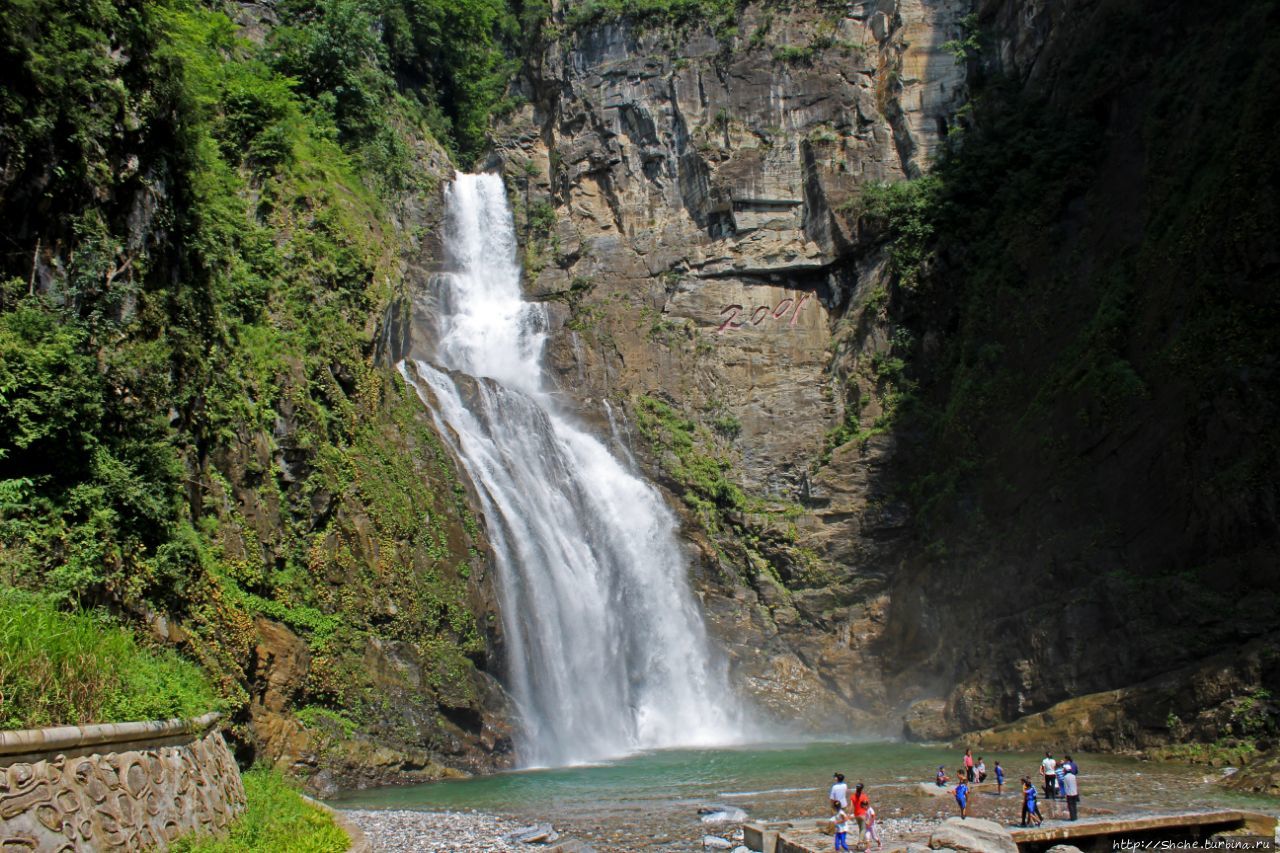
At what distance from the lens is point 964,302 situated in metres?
29.7

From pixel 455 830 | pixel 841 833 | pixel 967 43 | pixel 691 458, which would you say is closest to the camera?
pixel 841 833

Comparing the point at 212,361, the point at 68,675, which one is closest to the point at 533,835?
the point at 68,675

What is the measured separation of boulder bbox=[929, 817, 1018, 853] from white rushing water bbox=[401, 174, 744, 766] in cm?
1168

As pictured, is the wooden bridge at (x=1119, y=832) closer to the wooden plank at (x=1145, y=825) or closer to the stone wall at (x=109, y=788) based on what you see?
the wooden plank at (x=1145, y=825)

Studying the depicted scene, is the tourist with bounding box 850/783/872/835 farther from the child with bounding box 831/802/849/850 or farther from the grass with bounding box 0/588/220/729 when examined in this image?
the grass with bounding box 0/588/220/729

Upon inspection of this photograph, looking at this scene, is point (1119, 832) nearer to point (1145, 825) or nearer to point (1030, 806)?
point (1145, 825)

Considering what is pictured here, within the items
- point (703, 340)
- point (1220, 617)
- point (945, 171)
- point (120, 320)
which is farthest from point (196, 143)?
point (945, 171)

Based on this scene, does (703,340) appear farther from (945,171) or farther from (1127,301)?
(1127,301)

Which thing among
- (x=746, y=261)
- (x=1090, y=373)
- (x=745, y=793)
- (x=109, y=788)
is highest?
(x=746, y=261)

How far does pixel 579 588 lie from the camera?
83.2 feet

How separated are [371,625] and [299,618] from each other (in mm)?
1911

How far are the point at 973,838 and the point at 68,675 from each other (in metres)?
9.26

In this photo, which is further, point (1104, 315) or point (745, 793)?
point (1104, 315)

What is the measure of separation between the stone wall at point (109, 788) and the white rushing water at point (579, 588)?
12.8m
